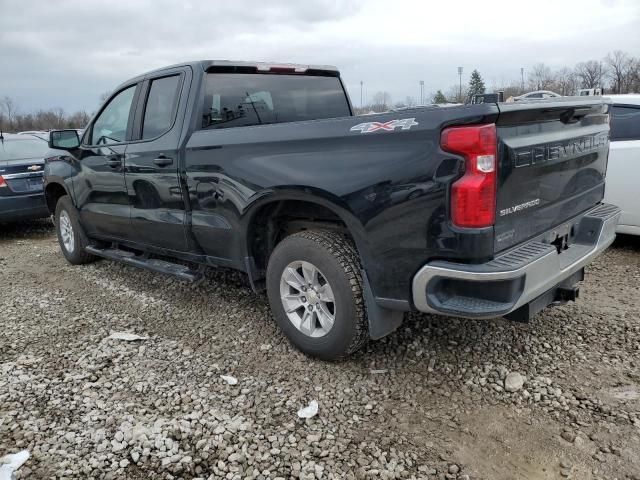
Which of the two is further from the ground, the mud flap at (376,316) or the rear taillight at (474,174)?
the rear taillight at (474,174)

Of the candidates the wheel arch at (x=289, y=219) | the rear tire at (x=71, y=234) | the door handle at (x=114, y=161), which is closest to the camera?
the wheel arch at (x=289, y=219)

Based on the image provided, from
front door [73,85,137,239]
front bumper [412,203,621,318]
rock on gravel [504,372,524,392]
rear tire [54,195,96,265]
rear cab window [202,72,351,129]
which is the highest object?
rear cab window [202,72,351,129]

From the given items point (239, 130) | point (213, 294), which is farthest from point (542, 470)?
point (213, 294)

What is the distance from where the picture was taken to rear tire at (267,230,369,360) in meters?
3.19

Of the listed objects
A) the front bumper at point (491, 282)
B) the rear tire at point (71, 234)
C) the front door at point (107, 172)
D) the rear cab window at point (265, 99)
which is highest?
Result: the rear cab window at point (265, 99)

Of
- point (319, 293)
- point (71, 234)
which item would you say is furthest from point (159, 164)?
point (71, 234)

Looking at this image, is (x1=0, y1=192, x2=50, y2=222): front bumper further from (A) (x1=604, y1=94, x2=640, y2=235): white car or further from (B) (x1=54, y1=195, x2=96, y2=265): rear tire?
(A) (x1=604, y1=94, x2=640, y2=235): white car

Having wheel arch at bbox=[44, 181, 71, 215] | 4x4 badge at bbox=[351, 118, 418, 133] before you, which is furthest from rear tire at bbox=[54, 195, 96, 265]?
4x4 badge at bbox=[351, 118, 418, 133]

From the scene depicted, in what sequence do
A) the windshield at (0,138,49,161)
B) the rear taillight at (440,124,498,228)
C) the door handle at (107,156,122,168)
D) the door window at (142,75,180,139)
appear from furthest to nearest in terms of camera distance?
the windshield at (0,138,49,161), the door handle at (107,156,122,168), the door window at (142,75,180,139), the rear taillight at (440,124,498,228)

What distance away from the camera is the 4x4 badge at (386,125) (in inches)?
107

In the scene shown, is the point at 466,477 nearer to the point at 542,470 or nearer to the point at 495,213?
the point at 542,470

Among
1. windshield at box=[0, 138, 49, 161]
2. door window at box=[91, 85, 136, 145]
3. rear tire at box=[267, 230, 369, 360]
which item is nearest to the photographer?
rear tire at box=[267, 230, 369, 360]

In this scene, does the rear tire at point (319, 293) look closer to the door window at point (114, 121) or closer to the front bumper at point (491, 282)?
the front bumper at point (491, 282)

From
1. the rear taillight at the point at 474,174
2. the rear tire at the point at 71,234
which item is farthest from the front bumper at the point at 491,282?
the rear tire at the point at 71,234
